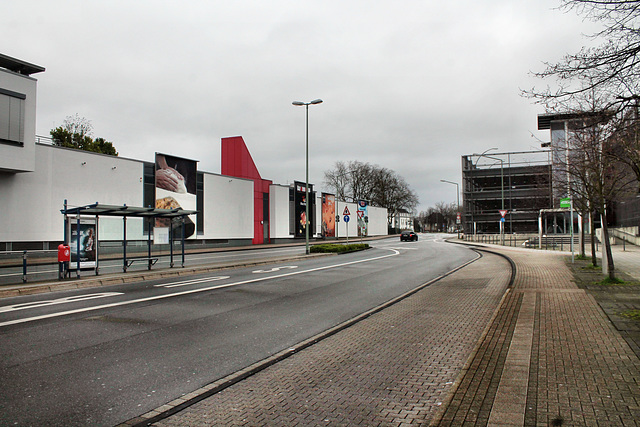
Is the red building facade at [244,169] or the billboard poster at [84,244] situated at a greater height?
the red building facade at [244,169]

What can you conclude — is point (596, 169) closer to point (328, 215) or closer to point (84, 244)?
point (84, 244)

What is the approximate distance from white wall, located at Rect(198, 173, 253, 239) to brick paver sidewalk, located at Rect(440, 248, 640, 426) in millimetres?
34032

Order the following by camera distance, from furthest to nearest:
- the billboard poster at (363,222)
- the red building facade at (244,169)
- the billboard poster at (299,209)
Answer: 1. the billboard poster at (363,222)
2. the billboard poster at (299,209)
3. the red building facade at (244,169)

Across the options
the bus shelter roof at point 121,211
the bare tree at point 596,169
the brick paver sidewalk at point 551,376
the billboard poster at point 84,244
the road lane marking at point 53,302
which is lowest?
the road lane marking at point 53,302

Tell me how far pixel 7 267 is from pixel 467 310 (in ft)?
40.9

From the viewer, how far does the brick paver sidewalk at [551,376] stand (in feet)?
11.8

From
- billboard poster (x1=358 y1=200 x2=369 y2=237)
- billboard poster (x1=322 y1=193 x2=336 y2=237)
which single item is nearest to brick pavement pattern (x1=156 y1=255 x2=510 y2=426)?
billboard poster (x1=322 y1=193 x2=336 y2=237)

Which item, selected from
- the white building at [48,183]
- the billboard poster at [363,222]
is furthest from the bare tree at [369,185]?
the white building at [48,183]

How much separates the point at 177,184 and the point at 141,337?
3077 centimetres

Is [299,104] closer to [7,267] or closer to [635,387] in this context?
[7,267]

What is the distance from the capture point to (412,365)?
518cm

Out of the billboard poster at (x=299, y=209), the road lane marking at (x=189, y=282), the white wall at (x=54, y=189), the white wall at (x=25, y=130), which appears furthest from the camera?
the billboard poster at (x=299, y=209)

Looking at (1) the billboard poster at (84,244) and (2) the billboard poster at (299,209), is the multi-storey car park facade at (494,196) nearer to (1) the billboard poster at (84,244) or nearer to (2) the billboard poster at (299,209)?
(2) the billboard poster at (299,209)

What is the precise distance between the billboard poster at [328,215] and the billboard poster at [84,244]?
45803 millimetres
